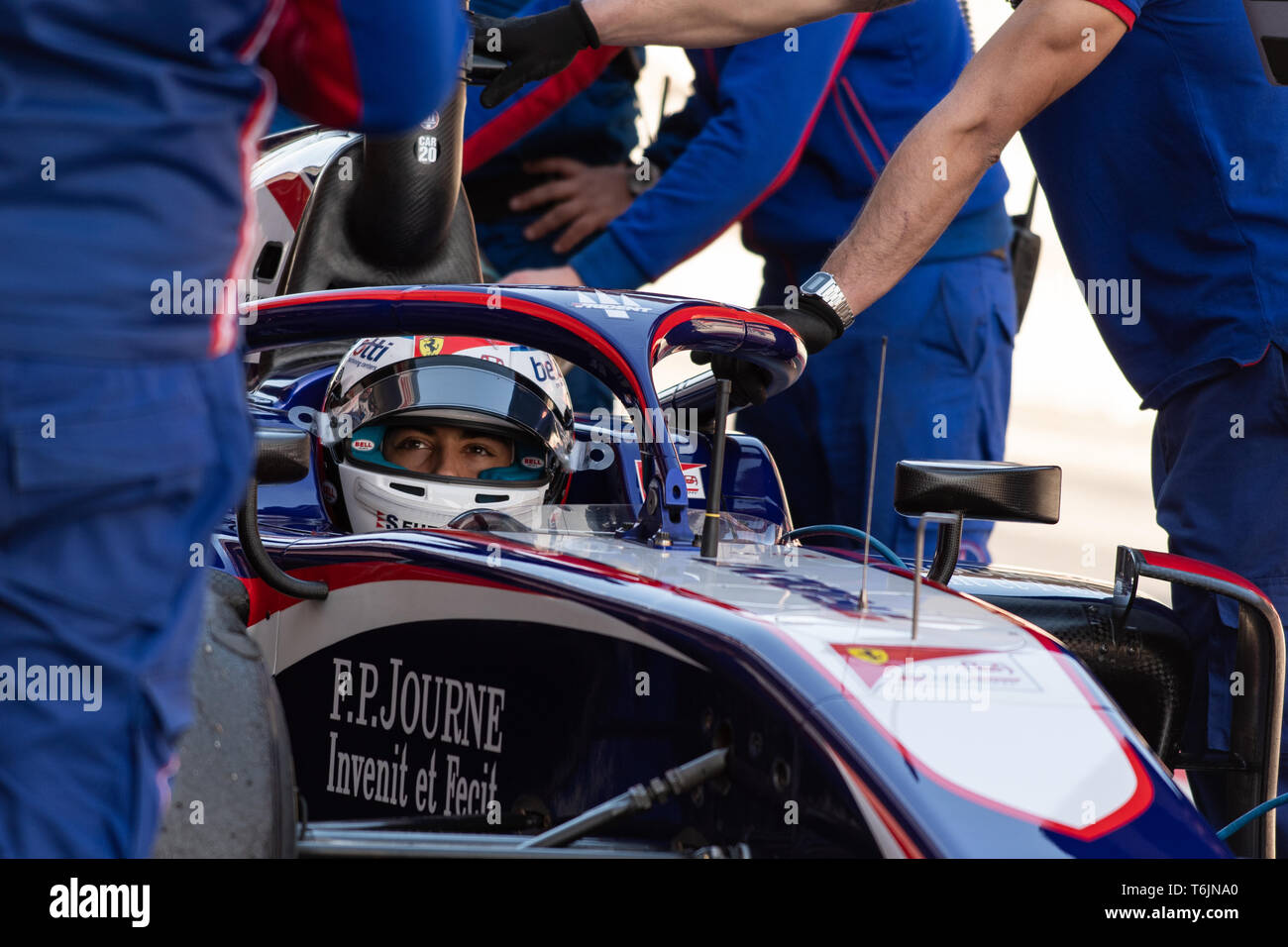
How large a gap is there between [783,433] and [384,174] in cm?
148

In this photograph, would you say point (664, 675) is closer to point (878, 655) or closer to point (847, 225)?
point (878, 655)

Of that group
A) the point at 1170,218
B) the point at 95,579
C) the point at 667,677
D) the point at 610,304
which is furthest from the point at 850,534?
the point at 95,579

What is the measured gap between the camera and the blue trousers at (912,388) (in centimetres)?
434

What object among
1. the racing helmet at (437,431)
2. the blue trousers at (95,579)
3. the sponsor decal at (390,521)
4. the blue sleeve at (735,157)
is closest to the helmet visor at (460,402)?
the racing helmet at (437,431)

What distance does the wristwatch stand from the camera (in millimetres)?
2900

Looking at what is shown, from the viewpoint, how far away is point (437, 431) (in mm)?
3195

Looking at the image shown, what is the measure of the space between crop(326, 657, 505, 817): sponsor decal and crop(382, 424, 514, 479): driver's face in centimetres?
102

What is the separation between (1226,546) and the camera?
2.68 metres

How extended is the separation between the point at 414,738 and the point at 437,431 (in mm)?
1183

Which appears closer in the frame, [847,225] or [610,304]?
[610,304]

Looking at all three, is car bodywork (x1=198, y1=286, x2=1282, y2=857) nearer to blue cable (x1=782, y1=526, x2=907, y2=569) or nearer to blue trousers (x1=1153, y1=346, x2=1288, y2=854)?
blue cable (x1=782, y1=526, x2=907, y2=569)

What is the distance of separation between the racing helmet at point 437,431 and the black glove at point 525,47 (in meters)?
0.50

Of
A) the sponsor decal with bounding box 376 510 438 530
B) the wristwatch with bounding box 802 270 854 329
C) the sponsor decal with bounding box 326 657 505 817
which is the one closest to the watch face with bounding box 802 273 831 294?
the wristwatch with bounding box 802 270 854 329
